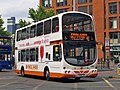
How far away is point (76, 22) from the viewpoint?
919 inches

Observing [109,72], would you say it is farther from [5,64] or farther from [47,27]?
[47,27]

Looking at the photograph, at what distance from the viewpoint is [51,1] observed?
294 ft

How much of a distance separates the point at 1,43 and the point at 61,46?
17764 mm

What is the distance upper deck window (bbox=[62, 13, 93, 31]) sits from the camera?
75.1 feet

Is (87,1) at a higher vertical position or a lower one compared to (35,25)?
higher

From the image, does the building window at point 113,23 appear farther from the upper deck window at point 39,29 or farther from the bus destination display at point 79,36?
the bus destination display at point 79,36

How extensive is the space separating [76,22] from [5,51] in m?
17.5

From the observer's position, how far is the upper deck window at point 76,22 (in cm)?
2289

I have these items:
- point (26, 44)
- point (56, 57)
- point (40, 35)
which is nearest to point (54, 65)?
point (56, 57)

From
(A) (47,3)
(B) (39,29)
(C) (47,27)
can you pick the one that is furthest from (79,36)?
(A) (47,3)

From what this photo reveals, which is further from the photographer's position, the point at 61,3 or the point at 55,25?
the point at 61,3

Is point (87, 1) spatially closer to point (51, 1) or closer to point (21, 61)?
point (51, 1)

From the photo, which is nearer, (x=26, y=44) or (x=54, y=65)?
(x=54, y=65)

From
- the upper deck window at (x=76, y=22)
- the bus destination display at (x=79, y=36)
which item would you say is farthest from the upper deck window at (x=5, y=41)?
the bus destination display at (x=79, y=36)
